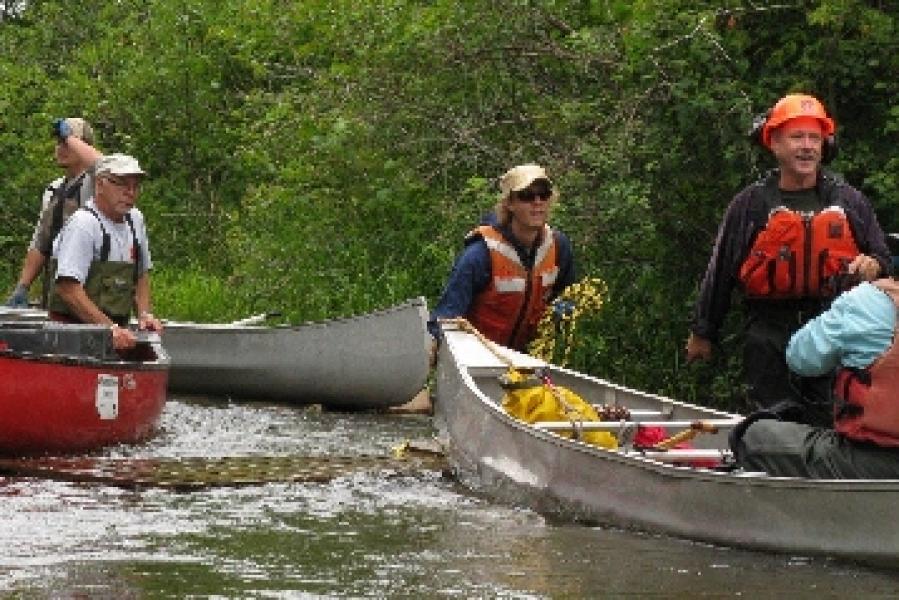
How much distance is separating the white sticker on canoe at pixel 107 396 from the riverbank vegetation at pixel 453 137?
2.81 m

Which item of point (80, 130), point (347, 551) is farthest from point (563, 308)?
point (80, 130)

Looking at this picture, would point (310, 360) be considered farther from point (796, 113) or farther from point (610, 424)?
point (796, 113)

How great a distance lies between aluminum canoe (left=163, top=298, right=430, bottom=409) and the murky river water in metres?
3.23

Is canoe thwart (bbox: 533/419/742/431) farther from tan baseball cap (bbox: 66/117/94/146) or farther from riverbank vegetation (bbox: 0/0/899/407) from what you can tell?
tan baseball cap (bbox: 66/117/94/146)

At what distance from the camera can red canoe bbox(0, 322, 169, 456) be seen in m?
9.88

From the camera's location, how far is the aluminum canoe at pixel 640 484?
23.5 feet

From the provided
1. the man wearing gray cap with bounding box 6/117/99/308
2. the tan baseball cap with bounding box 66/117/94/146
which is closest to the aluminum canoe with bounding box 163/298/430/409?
the man wearing gray cap with bounding box 6/117/99/308

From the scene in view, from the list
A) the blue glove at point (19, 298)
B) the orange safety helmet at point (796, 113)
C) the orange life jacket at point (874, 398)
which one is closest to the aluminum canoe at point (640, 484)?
the orange life jacket at point (874, 398)

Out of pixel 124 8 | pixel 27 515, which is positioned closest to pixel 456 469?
pixel 27 515

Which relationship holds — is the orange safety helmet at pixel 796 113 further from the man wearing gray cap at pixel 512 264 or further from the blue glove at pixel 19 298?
the blue glove at pixel 19 298

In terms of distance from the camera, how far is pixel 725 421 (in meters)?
8.86

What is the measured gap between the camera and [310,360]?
13719 millimetres

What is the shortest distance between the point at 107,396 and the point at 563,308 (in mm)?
2259

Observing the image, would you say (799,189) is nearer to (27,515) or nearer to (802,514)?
(802,514)
